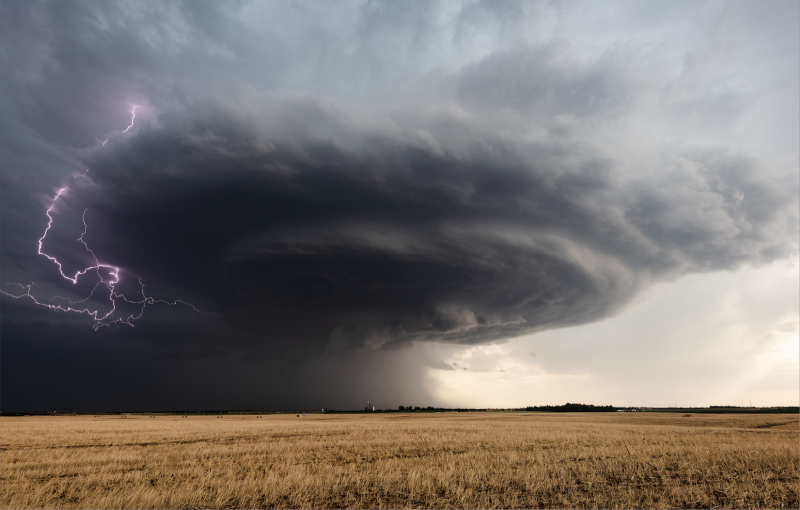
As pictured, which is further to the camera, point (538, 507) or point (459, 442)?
point (459, 442)

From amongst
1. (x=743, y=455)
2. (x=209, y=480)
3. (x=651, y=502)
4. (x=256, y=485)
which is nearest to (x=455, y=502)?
(x=651, y=502)

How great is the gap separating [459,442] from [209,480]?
18.6 m

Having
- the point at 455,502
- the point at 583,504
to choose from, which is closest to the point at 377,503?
the point at 455,502

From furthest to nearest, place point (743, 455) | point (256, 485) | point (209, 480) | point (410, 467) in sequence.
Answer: point (743, 455) < point (410, 467) < point (209, 480) < point (256, 485)

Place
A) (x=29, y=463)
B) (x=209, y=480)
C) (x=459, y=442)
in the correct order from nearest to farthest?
(x=209, y=480) < (x=29, y=463) < (x=459, y=442)

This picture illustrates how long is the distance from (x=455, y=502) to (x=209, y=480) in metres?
9.59

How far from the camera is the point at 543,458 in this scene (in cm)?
2119

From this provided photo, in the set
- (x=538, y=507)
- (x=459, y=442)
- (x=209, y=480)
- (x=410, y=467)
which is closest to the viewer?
(x=538, y=507)

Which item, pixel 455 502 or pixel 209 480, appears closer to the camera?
pixel 455 502

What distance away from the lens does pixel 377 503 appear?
12484mm

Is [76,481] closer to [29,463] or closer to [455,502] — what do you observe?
[29,463]

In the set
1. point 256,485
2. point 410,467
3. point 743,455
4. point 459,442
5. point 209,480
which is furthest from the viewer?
point 459,442

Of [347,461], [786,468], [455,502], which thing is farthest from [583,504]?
[786,468]

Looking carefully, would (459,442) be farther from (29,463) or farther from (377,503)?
(29,463)
